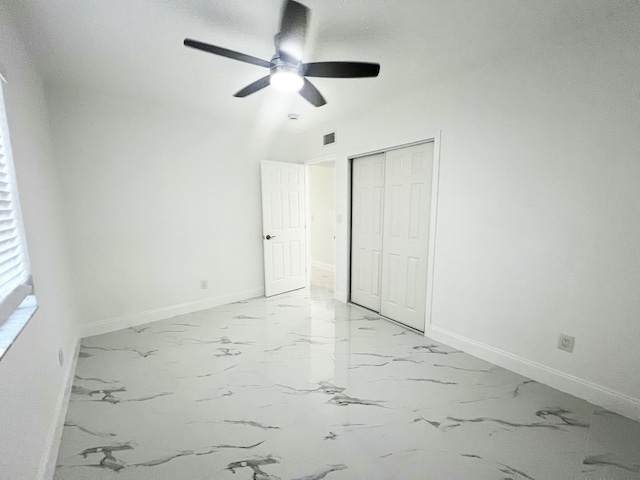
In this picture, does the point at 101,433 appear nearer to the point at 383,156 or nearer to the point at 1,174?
the point at 1,174

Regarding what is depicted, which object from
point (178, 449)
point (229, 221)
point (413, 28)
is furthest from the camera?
point (229, 221)

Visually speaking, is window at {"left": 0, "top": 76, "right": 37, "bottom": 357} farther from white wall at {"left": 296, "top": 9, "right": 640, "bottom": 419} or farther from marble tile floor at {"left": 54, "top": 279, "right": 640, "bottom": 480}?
white wall at {"left": 296, "top": 9, "right": 640, "bottom": 419}

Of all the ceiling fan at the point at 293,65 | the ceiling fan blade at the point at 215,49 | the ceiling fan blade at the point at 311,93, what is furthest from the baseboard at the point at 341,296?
the ceiling fan blade at the point at 215,49

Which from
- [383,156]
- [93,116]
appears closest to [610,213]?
[383,156]

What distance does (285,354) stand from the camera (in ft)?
7.79

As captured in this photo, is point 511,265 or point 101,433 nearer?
point 101,433

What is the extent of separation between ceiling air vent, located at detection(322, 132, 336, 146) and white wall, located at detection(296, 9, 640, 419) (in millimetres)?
1153

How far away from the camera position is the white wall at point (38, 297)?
3.59ft

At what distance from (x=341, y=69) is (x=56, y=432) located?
8.87ft

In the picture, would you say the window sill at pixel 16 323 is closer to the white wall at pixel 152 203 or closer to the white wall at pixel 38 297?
the white wall at pixel 38 297

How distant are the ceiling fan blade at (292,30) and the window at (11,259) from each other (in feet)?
4.85

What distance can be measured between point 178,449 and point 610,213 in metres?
2.86

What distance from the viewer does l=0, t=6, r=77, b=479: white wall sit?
1095 millimetres

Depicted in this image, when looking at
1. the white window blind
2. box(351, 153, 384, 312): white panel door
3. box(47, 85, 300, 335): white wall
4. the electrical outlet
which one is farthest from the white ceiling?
the electrical outlet
